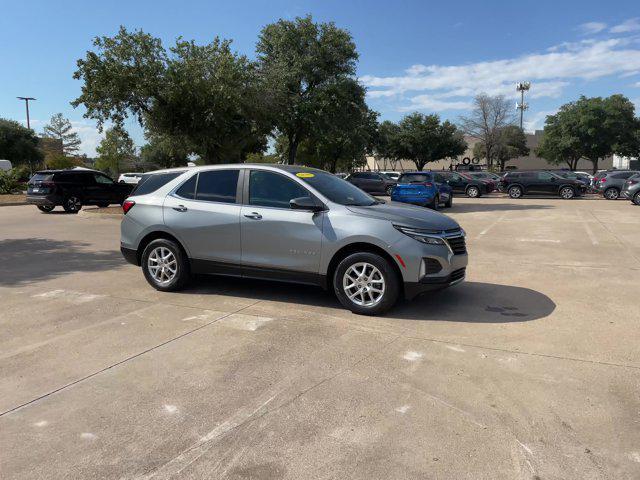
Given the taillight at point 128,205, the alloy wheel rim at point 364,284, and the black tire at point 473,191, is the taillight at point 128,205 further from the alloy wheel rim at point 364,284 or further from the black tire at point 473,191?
the black tire at point 473,191

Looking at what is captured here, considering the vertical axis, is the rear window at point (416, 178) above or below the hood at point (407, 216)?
above

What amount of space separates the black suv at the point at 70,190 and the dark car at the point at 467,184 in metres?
19.5

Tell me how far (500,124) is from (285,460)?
61013 mm

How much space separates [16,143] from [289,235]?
56.5 m

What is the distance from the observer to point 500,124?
58062 mm

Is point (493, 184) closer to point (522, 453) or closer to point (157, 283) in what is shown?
point (157, 283)

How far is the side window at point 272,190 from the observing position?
19.7 feet

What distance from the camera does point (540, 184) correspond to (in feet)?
98.9


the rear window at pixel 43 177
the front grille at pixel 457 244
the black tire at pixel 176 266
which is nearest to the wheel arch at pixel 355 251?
the front grille at pixel 457 244

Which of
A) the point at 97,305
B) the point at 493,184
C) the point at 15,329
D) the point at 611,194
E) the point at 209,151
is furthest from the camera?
the point at 493,184

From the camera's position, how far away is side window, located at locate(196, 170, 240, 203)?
6.36 meters

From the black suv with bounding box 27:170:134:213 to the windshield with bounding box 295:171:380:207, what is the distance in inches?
657

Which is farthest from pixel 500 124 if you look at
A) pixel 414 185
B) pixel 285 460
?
pixel 285 460

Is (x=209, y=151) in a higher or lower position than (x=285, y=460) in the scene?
higher
